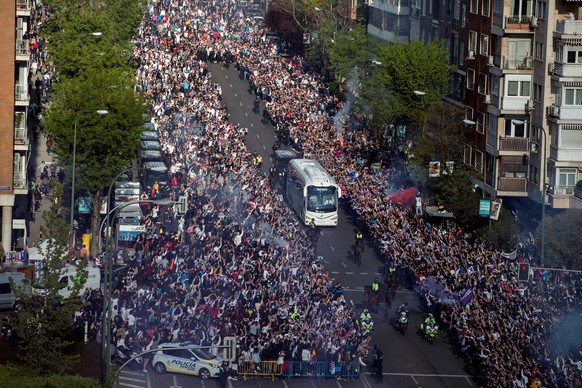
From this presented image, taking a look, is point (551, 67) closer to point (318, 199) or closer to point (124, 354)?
point (318, 199)

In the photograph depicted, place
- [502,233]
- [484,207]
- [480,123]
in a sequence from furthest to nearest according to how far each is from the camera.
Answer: [480,123] < [484,207] < [502,233]

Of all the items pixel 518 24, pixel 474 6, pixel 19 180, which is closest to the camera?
pixel 19 180

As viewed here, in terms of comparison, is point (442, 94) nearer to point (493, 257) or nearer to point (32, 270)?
point (493, 257)

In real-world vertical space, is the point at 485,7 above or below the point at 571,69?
above

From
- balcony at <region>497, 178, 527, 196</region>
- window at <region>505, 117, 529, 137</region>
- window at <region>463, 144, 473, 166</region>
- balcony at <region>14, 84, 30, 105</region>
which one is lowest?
balcony at <region>497, 178, 527, 196</region>

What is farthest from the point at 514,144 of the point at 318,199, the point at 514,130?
the point at 318,199

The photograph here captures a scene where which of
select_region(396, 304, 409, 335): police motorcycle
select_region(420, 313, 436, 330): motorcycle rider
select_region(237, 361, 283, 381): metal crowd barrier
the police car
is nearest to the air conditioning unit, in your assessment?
select_region(396, 304, 409, 335): police motorcycle

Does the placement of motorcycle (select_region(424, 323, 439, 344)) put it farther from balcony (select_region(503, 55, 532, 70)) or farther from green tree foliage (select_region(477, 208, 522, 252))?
balcony (select_region(503, 55, 532, 70))
